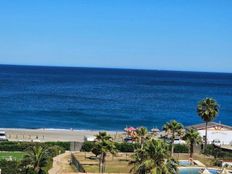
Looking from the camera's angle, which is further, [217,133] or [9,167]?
[217,133]

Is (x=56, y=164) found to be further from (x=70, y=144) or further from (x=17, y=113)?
(x=17, y=113)

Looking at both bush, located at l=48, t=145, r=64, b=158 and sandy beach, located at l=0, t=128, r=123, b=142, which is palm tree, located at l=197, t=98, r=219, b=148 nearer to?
bush, located at l=48, t=145, r=64, b=158

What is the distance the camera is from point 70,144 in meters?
75.2

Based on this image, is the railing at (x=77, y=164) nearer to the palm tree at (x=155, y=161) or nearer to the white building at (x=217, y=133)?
the palm tree at (x=155, y=161)

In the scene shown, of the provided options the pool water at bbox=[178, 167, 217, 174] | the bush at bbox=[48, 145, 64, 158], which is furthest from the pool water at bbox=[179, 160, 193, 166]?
the bush at bbox=[48, 145, 64, 158]

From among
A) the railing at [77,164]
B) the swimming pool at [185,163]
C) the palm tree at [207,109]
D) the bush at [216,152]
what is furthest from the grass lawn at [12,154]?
the bush at [216,152]

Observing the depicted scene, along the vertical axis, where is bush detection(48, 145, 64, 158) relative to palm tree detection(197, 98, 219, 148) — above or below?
below

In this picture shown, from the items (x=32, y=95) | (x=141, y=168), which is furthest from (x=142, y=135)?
(x=32, y=95)

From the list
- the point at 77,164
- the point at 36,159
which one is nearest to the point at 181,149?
the point at 77,164

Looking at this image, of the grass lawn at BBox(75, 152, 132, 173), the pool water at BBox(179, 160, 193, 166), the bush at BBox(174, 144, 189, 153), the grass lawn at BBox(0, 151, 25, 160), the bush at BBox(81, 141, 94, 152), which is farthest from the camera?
the bush at BBox(174, 144, 189, 153)

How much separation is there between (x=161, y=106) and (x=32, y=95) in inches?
1957

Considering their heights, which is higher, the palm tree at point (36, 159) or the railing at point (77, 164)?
the palm tree at point (36, 159)

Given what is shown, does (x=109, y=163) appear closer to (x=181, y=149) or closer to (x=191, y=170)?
(x=191, y=170)

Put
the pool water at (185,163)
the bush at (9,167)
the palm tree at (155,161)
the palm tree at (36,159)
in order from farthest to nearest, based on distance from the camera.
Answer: the pool water at (185,163), the bush at (9,167), the palm tree at (36,159), the palm tree at (155,161)
